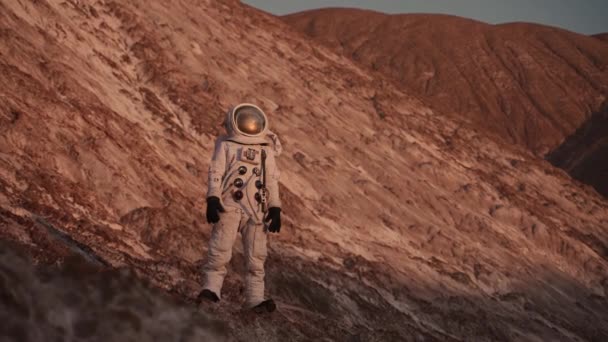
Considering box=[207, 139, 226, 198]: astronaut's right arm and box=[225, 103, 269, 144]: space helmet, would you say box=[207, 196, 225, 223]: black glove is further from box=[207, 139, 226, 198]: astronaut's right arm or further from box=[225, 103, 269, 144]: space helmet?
box=[225, 103, 269, 144]: space helmet

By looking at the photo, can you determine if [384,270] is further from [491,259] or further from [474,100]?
[474,100]

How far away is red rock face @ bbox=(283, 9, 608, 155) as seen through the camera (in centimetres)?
9681

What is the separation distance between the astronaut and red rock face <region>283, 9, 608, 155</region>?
82951 mm

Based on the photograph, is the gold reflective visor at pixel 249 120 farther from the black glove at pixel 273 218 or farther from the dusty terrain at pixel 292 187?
the dusty terrain at pixel 292 187

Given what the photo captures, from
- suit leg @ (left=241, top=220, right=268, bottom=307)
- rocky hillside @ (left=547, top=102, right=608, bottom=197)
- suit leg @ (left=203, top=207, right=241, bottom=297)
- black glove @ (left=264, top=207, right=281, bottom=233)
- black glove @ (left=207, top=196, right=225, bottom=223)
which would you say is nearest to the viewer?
black glove @ (left=207, top=196, right=225, bottom=223)

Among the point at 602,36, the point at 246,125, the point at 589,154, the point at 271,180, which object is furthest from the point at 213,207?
the point at 602,36

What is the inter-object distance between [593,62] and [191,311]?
369ft

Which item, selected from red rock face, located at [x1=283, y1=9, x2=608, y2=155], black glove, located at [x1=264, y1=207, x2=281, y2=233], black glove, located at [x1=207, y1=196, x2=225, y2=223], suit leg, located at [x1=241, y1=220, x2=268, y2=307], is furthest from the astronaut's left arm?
red rock face, located at [x1=283, y1=9, x2=608, y2=155]

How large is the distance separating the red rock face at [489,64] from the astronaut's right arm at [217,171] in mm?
83160

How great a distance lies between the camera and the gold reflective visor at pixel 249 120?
9586 millimetres

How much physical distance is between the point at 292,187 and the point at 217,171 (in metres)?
18.1

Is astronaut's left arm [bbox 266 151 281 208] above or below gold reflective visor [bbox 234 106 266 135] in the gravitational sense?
below

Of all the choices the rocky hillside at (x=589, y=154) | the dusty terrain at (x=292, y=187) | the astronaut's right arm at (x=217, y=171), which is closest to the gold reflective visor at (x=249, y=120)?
the astronaut's right arm at (x=217, y=171)

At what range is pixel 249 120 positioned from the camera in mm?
9602
